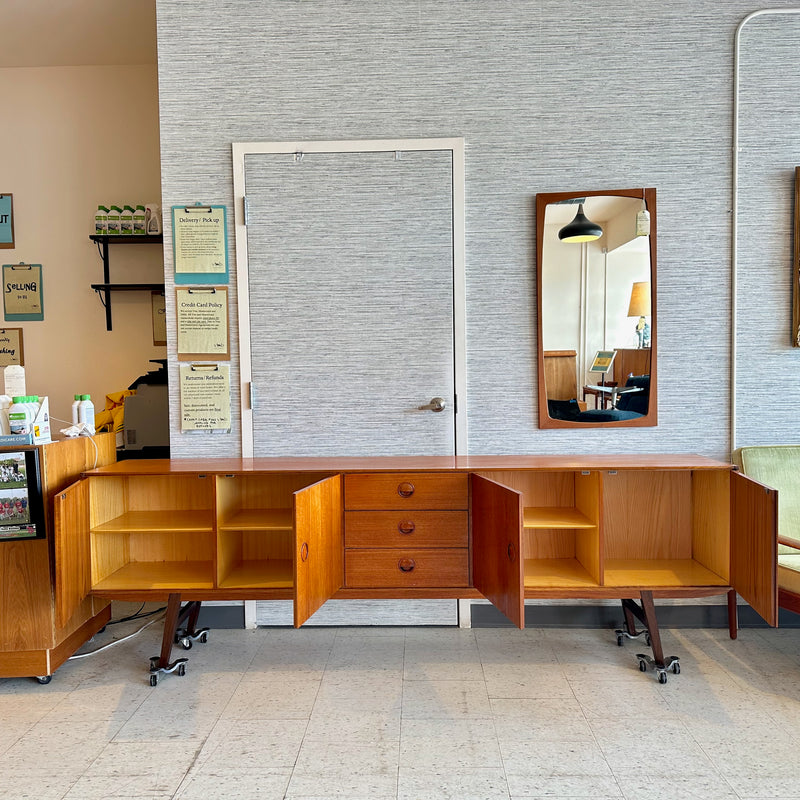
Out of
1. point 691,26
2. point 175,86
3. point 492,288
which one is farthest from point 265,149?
point 691,26

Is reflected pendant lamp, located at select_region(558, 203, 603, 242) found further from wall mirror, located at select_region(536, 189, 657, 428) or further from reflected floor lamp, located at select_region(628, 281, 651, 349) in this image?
reflected floor lamp, located at select_region(628, 281, 651, 349)

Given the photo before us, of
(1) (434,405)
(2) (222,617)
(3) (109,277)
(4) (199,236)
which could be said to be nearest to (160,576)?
(2) (222,617)

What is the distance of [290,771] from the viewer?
1.97m

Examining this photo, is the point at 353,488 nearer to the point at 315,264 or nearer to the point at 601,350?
the point at 315,264

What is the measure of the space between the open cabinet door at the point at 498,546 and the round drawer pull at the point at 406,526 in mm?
254

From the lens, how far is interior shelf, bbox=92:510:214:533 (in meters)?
2.68

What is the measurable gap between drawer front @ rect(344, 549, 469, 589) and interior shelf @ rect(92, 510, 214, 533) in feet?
2.24

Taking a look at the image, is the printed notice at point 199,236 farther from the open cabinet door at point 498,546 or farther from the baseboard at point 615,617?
the baseboard at point 615,617

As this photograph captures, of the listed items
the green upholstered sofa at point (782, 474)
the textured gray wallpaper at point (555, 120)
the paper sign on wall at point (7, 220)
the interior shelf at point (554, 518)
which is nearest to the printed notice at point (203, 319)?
the textured gray wallpaper at point (555, 120)

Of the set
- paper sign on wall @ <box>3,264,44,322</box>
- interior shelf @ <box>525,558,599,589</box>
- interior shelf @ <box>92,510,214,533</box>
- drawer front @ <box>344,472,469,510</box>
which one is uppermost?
paper sign on wall @ <box>3,264,44,322</box>

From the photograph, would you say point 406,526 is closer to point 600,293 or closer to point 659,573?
point 659,573

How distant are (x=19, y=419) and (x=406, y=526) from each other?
5.35 ft

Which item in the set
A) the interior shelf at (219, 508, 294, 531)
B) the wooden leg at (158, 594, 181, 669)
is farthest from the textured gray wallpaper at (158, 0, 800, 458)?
the wooden leg at (158, 594, 181, 669)

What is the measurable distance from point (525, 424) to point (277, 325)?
1.30 meters
